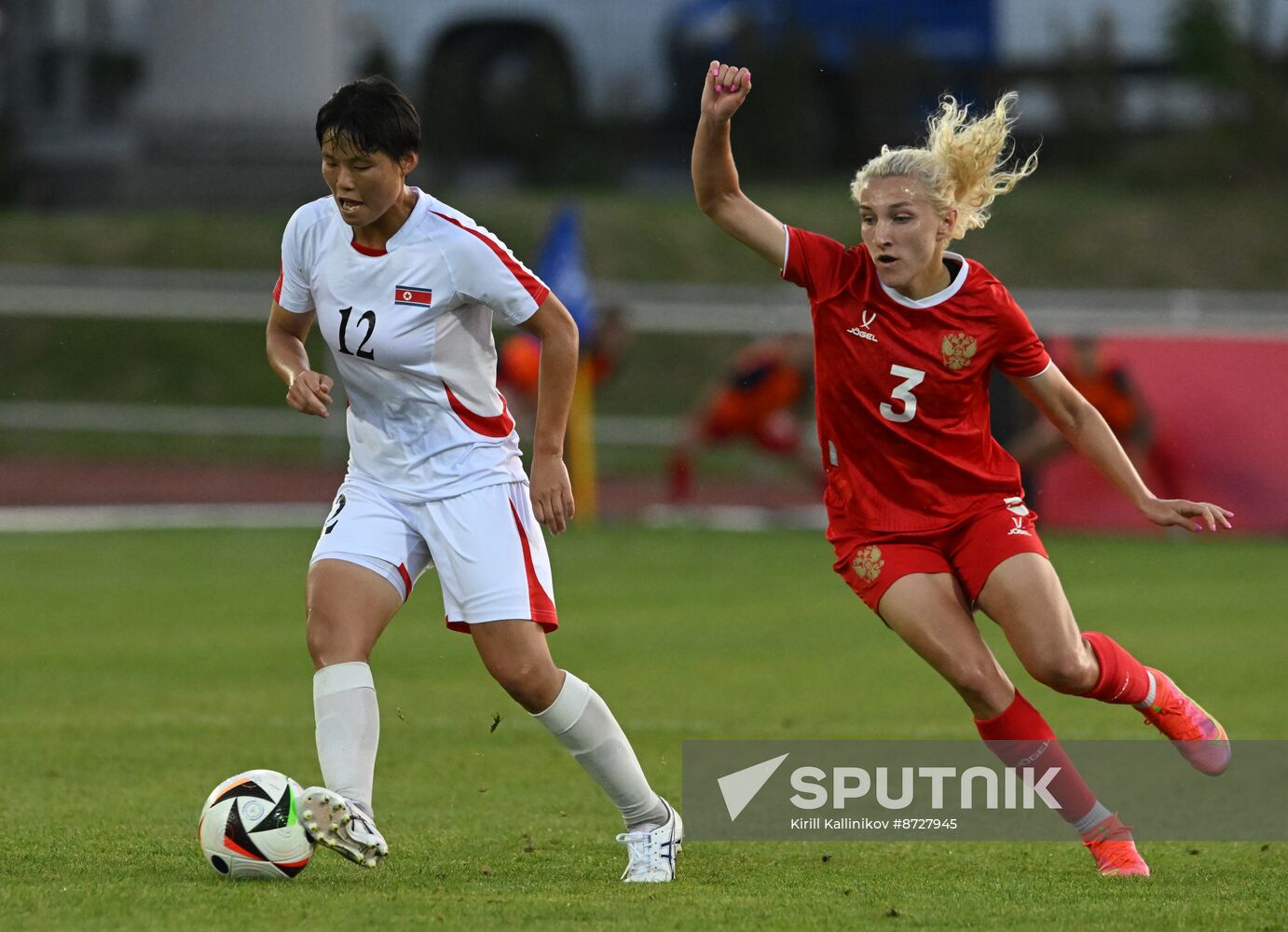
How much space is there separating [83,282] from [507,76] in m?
10.1

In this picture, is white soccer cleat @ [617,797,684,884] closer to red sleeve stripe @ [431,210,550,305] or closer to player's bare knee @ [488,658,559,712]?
player's bare knee @ [488,658,559,712]

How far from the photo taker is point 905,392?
18.4 ft

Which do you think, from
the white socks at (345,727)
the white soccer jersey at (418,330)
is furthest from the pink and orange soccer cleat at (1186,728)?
the white socks at (345,727)

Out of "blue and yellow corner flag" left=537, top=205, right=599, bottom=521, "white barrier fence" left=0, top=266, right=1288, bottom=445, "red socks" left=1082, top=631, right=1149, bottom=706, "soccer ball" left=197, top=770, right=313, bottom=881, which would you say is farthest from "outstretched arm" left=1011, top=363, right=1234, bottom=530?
"white barrier fence" left=0, top=266, right=1288, bottom=445

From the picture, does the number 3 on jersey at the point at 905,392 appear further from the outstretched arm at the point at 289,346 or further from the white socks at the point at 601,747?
the outstretched arm at the point at 289,346

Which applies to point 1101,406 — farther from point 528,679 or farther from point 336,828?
point 336,828

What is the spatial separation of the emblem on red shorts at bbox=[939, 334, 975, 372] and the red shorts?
1.37 feet

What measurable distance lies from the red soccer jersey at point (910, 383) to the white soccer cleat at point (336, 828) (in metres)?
1.57

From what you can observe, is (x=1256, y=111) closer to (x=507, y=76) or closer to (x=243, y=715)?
(x=507, y=76)

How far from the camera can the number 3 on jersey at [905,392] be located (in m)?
5.61

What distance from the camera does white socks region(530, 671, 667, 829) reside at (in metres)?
5.37

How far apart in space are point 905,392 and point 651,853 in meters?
1.43

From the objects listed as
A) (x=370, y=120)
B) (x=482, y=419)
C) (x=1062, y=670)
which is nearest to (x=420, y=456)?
(x=482, y=419)

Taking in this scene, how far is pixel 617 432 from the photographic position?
23812 mm
